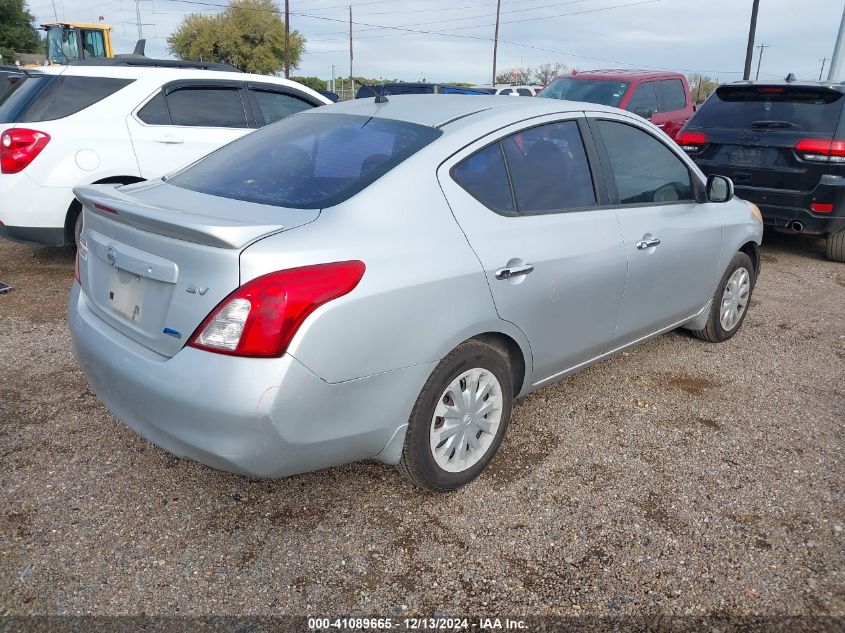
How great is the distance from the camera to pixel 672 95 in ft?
36.4

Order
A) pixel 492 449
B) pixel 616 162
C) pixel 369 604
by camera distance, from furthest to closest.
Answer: pixel 616 162 < pixel 492 449 < pixel 369 604

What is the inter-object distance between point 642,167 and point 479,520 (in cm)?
216

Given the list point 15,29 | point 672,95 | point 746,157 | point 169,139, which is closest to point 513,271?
point 169,139

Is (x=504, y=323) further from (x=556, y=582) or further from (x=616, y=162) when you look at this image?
(x=616, y=162)

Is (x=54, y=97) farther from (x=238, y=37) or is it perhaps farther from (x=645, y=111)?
(x=238, y=37)

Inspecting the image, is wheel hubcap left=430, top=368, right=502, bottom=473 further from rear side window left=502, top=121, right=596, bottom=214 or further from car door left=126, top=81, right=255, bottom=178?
car door left=126, top=81, right=255, bottom=178

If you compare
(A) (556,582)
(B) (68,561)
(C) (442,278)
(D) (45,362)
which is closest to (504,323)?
(C) (442,278)

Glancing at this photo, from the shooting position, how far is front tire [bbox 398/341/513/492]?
261 centimetres

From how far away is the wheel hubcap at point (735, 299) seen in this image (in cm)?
458

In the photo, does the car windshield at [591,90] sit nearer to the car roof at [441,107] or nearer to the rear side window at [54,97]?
the rear side window at [54,97]

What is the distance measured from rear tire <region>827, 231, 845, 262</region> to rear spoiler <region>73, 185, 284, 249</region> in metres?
6.81

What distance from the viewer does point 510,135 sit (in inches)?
118

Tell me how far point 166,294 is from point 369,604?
49.6 inches

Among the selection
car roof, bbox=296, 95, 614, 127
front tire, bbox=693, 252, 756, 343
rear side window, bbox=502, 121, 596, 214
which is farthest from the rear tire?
rear side window, bbox=502, 121, 596, 214
